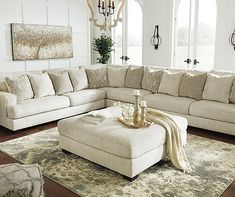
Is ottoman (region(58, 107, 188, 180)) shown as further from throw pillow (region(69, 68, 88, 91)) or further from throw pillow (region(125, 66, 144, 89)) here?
throw pillow (region(125, 66, 144, 89))

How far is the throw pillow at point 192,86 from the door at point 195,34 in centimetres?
152

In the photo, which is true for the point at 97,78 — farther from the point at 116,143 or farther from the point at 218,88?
the point at 116,143

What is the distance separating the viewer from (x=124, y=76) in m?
5.73

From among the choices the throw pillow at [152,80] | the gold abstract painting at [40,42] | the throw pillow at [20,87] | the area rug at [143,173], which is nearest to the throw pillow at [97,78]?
the throw pillow at [152,80]

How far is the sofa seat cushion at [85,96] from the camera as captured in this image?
4.99 m

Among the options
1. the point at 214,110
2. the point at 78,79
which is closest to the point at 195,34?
the point at 214,110

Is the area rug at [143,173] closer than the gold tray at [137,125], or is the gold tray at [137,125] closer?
the area rug at [143,173]

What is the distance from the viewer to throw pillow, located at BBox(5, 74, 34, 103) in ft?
14.5

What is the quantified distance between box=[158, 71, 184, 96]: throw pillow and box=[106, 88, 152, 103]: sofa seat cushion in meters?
0.34

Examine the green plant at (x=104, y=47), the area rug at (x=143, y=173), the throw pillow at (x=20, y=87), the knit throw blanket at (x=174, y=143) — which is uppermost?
the green plant at (x=104, y=47)

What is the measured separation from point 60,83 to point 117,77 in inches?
50.6

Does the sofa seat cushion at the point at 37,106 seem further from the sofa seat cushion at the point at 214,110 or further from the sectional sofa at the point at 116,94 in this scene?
the sofa seat cushion at the point at 214,110

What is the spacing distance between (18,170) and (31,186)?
0.21 meters

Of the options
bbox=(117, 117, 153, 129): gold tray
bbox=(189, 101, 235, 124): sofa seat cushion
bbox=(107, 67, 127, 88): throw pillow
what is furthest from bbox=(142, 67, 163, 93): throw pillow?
bbox=(117, 117, 153, 129): gold tray
